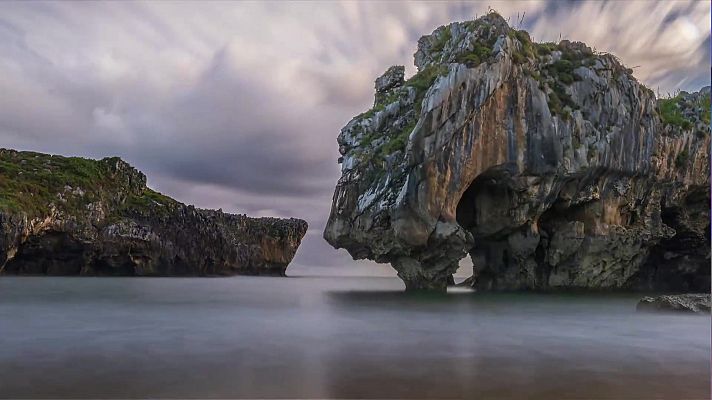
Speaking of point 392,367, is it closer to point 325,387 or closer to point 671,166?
point 325,387

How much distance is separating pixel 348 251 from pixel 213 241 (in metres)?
58.0

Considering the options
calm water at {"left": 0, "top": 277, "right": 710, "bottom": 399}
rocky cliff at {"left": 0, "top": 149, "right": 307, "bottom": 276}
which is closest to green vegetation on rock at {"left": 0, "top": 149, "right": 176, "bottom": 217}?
rocky cliff at {"left": 0, "top": 149, "right": 307, "bottom": 276}

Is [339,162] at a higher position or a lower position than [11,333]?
higher

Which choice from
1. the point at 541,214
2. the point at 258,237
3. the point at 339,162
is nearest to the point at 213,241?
the point at 258,237

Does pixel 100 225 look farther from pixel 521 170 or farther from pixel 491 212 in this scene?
pixel 521 170

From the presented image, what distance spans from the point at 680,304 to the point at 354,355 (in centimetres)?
1588

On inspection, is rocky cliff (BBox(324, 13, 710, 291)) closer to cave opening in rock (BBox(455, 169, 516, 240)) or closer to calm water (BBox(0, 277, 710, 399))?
cave opening in rock (BBox(455, 169, 516, 240))

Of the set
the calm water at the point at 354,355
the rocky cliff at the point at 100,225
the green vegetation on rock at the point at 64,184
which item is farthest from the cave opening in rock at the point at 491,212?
the green vegetation on rock at the point at 64,184

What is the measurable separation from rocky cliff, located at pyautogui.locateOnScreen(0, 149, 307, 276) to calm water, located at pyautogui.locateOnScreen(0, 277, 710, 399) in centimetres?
4295

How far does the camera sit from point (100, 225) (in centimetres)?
6519

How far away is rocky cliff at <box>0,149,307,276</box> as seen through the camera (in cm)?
5703

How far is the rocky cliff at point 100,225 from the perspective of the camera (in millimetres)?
57031

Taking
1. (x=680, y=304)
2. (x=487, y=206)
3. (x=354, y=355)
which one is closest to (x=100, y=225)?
(x=487, y=206)

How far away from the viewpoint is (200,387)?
27.0 ft
